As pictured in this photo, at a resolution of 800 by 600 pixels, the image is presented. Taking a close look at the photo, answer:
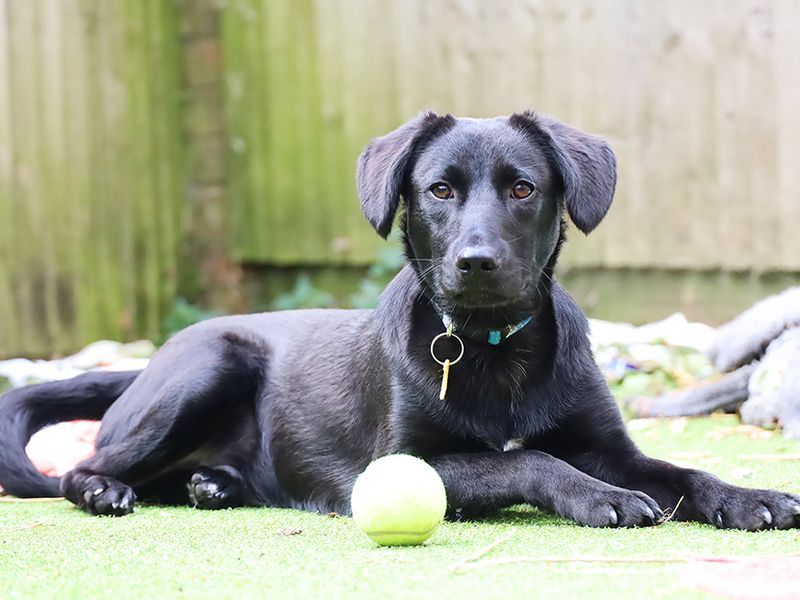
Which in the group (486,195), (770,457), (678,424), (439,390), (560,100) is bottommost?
(678,424)

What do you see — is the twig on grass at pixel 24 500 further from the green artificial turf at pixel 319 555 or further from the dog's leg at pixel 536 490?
the dog's leg at pixel 536 490

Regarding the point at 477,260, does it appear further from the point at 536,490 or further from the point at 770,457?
the point at 770,457

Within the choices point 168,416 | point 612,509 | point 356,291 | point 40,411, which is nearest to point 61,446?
point 40,411

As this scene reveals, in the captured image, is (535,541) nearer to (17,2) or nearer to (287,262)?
(17,2)

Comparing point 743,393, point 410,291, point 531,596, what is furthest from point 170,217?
point 531,596

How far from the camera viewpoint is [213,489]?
3.91 m

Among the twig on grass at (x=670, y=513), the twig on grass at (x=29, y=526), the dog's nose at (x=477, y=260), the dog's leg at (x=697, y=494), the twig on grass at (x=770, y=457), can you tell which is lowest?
the twig on grass at (x=770, y=457)

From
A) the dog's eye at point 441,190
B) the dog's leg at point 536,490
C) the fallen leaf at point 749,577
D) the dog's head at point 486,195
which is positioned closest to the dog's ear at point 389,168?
the dog's head at point 486,195

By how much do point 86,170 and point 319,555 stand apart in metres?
5.53

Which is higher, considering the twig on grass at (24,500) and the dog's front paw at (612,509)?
the dog's front paw at (612,509)

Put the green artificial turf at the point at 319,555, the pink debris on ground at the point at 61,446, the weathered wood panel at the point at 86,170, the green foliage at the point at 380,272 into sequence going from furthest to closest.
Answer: the green foliage at the point at 380,272, the weathered wood panel at the point at 86,170, the pink debris on ground at the point at 61,446, the green artificial turf at the point at 319,555

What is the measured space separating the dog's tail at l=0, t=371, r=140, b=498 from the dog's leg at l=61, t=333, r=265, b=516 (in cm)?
21

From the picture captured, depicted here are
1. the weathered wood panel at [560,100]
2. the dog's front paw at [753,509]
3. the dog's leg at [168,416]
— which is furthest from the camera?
the weathered wood panel at [560,100]

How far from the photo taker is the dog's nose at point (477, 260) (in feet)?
10.4
